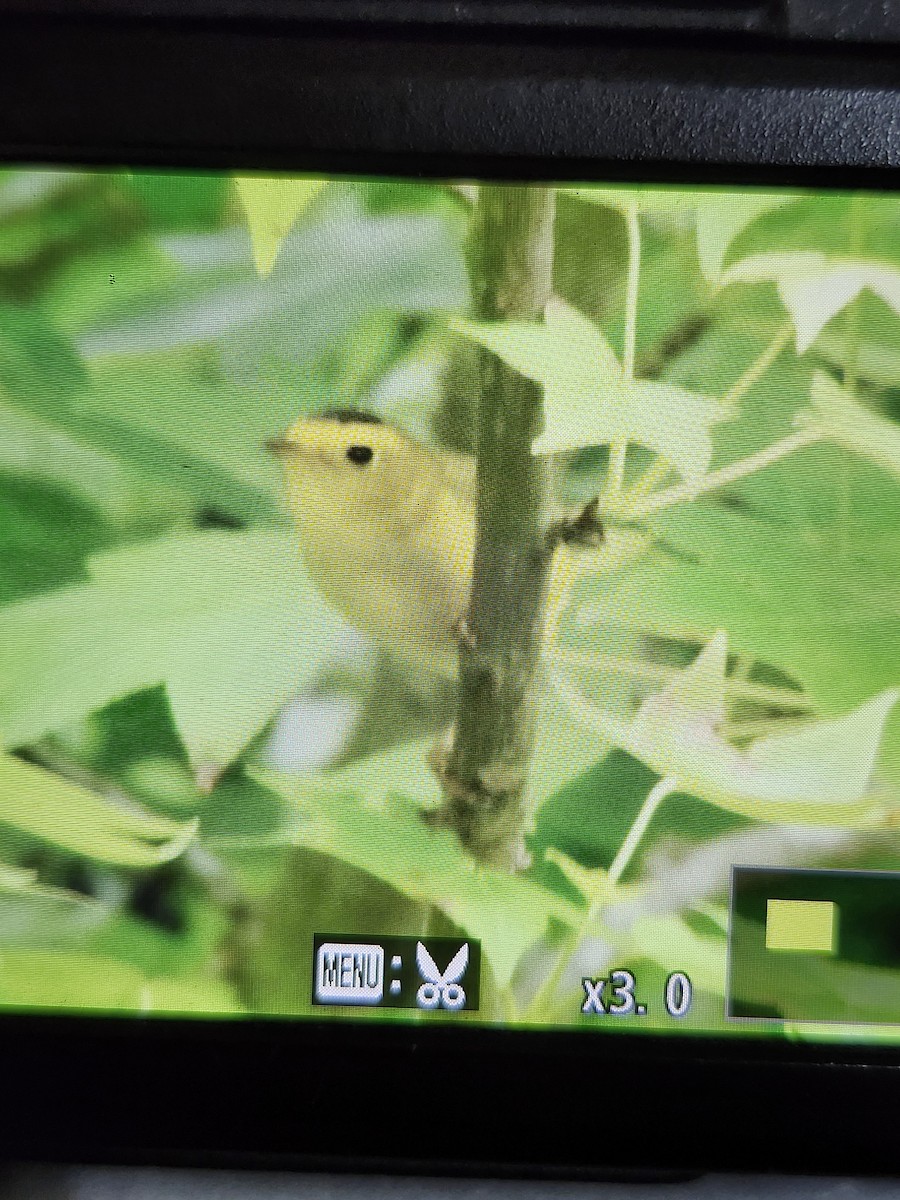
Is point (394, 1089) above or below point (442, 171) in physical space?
below

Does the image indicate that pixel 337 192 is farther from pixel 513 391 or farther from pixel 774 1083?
pixel 774 1083

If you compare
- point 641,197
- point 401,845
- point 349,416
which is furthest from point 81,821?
point 641,197

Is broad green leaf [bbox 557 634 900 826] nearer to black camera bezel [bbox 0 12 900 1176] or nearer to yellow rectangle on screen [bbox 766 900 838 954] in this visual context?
yellow rectangle on screen [bbox 766 900 838 954]

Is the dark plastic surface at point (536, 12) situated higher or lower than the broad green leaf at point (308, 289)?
higher

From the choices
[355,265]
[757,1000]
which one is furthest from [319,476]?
[757,1000]

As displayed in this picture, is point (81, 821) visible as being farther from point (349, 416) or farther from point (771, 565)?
point (771, 565)

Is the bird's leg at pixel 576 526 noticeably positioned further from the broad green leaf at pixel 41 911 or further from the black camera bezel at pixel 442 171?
the broad green leaf at pixel 41 911

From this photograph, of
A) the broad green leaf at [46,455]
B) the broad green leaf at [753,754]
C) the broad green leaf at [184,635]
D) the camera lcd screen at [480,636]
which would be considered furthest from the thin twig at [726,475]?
the broad green leaf at [46,455]
